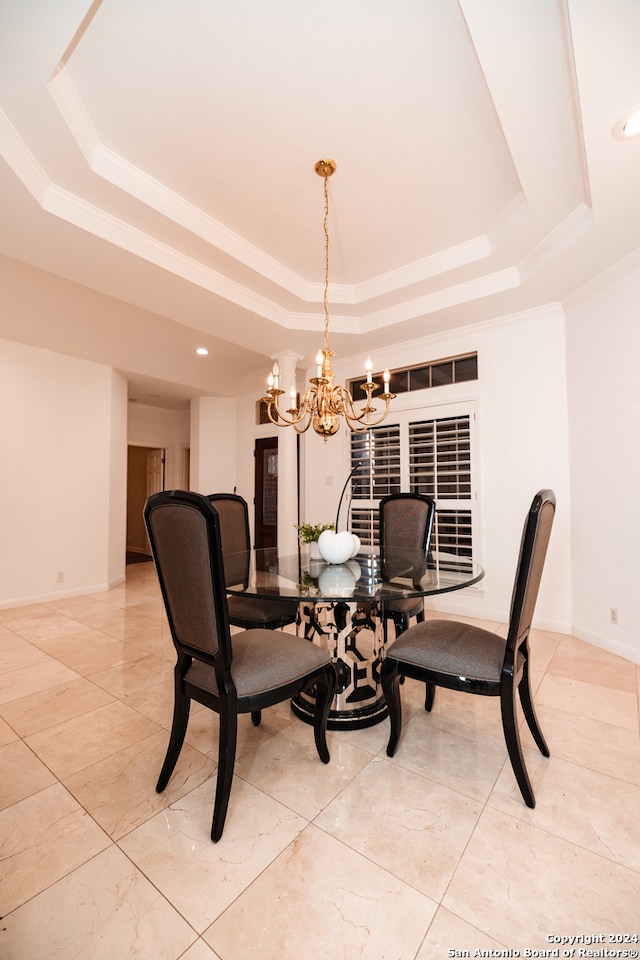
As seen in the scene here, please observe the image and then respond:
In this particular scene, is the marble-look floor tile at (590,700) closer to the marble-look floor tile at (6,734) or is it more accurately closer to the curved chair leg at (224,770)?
the curved chair leg at (224,770)

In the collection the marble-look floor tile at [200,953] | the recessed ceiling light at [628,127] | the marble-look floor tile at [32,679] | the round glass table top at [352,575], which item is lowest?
the marble-look floor tile at [32,679]

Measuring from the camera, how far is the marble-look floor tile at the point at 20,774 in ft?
4.92

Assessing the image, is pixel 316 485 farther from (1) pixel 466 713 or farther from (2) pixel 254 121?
(2) pixel 254 121

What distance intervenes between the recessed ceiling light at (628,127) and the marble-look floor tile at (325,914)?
112 inches

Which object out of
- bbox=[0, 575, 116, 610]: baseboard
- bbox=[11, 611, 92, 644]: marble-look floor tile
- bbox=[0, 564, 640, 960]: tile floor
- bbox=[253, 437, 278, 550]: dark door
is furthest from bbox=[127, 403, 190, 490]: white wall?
bbox=[0, 564, 640, 960]: tile floor

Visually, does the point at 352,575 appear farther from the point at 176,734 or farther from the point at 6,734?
the point at 6,734

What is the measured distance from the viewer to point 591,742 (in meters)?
1.79

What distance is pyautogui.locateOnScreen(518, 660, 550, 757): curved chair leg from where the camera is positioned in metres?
1.64

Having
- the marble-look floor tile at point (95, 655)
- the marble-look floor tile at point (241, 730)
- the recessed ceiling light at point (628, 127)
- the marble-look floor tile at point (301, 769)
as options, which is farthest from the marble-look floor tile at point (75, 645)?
the recessed ceiling light at point (628, 127)

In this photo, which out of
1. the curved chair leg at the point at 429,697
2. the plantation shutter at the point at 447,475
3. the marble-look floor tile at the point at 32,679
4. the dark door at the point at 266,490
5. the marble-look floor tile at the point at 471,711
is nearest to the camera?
the marble-look floor tile at the point at 471,711

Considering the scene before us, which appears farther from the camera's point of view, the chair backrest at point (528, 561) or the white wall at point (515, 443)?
the white wall at point (515, 443)

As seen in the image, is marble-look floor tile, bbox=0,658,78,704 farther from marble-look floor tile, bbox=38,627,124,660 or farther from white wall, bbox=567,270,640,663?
white wall, bbox=567,270,640,663

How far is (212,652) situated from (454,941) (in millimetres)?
975

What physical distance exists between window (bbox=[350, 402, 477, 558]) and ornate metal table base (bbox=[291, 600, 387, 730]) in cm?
180
